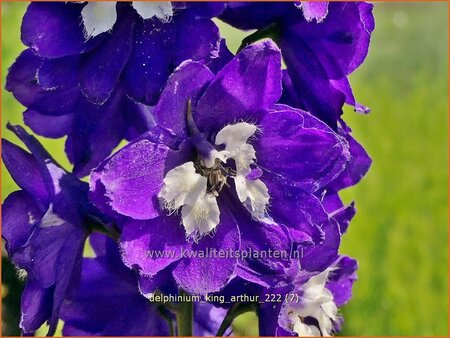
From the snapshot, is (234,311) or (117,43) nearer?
(117,43)

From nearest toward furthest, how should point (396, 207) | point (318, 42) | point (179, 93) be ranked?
1. point (179, 93)
2. point (318, 42)
3. point (396, 207)

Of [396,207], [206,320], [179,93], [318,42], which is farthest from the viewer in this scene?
[396,207]

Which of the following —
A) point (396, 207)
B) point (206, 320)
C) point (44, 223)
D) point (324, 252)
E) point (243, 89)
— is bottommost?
point (396, 207)

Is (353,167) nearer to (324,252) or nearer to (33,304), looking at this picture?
(324,252)

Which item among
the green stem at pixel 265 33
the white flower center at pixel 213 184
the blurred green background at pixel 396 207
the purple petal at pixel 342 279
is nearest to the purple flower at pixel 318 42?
the green stem at pixel 265 33

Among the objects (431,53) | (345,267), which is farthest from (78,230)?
(431,53)

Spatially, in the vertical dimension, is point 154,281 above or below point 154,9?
below

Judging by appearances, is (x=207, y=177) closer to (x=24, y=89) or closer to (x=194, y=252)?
(x=194, y=252)

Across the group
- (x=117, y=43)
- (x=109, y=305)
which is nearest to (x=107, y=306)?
(x=109, y=305)
